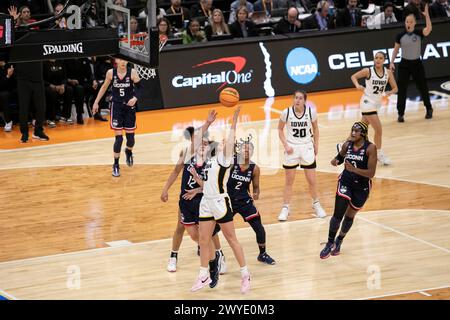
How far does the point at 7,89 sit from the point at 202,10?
18.7 feet

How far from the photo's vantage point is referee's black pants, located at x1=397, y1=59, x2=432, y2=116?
65.8ft

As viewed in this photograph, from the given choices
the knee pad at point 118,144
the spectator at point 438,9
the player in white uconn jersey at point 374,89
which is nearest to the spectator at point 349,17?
the spectator at point 438,9

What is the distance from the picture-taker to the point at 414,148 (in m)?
18.1


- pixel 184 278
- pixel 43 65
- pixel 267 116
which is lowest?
pixel 184 278

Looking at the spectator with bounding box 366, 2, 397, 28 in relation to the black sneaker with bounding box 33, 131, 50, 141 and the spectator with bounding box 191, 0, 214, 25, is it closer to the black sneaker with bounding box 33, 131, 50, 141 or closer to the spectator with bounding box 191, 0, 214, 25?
the spectator with bounding box 191, 0, 214, 25

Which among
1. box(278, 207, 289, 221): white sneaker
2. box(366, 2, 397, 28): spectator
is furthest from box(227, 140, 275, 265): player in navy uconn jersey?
box(366, 2, 397, 28): spectator

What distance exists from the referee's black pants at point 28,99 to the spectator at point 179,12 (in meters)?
5.04

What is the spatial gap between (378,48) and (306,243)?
34.3 ft

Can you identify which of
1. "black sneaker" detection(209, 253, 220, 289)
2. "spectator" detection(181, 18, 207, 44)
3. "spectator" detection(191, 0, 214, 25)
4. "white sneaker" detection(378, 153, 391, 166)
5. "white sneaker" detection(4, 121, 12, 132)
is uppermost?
"spectator" detection(191, 0, 214, 25)

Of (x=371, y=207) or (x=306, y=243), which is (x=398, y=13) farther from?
(x=306, y=243)

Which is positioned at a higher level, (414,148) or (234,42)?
(234,42)

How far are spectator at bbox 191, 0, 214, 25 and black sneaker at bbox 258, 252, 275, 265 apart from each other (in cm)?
1101

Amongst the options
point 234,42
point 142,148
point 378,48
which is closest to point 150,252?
point 142,148

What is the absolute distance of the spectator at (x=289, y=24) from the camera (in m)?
22.5
